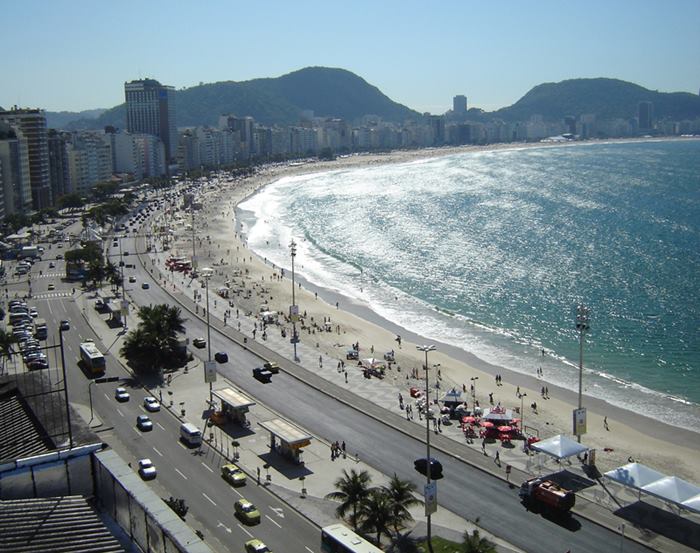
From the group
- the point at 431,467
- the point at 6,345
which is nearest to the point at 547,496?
the point at 431,467

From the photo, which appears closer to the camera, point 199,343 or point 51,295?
point 199,343

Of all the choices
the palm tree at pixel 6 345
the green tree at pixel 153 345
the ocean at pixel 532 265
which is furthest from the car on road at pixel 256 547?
the ocean at pixel 532 265

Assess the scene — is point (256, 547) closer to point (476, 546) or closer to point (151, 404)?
point (476, 546)

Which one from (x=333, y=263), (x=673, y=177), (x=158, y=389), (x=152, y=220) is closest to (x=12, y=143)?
(x=152, y=220)

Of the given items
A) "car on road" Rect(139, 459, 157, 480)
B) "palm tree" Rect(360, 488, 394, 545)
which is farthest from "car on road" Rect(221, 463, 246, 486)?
"palm tree" Rect(360, 488, 394, 545)

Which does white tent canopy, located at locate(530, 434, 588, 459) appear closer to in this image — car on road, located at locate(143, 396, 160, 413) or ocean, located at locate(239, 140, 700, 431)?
ocean, located at locate(239, 140, 700, 431)

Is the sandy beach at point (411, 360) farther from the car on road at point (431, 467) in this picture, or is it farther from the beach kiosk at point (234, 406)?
the beach kiosk at point (234, 406)
